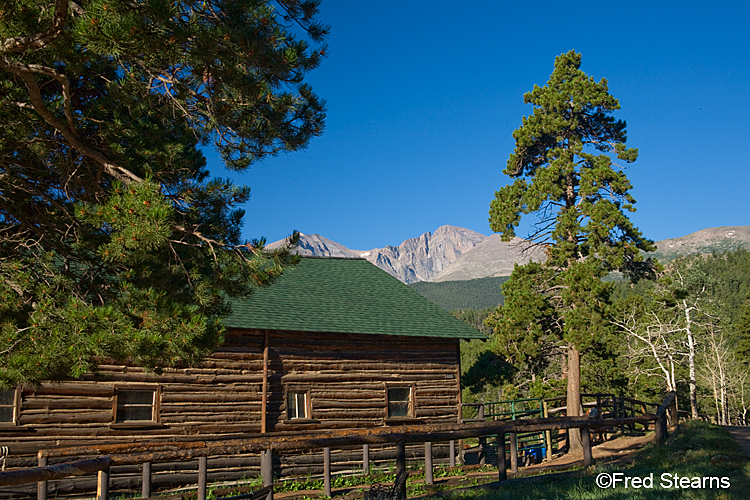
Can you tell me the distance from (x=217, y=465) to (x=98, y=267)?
9481 millimetres

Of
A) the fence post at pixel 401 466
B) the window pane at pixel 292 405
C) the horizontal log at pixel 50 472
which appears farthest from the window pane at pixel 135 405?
the horizontal log at pixel 50 472

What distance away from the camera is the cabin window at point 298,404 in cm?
1784

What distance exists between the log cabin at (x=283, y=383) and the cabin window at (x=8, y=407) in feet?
0.08

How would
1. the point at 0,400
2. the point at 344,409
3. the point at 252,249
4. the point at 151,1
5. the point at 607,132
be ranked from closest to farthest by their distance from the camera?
the point at 151,1, the point at 252,249, the point at 0,400, the point at 344,409, the point at 607,132

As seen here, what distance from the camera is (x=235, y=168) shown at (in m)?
9.05

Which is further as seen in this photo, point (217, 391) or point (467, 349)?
point (467, 349)

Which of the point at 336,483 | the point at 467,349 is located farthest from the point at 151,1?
the point at 467,349

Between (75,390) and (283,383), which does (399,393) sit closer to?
(283,383)

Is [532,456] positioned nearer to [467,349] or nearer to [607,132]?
[607,132]

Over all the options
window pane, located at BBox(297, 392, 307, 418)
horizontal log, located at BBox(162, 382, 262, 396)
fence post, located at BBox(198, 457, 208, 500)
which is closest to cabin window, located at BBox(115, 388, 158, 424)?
horizontal log, located at BBox(162, 382, 262, 396)

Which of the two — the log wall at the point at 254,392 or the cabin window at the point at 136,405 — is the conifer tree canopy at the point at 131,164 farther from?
the cabin window at the point at 136,405

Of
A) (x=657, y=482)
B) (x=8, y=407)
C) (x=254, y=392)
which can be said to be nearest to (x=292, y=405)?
(x=254, y=392)

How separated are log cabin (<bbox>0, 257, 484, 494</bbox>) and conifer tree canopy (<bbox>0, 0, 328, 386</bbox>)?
6.93m

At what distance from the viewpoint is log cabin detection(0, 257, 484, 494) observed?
15125 mm
